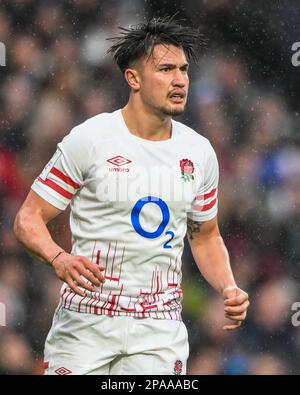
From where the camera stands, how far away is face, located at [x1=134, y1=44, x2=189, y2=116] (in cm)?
292

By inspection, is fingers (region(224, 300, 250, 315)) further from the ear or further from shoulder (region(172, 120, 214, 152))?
the ear

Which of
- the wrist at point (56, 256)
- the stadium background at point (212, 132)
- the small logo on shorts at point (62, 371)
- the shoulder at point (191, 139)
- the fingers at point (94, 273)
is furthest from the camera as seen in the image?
the stadium background at point (212, 132)

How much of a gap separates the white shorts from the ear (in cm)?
76

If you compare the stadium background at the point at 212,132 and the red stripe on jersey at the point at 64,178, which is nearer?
the red stripe on jersey at the point at 64,178

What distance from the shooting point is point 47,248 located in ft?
8.77

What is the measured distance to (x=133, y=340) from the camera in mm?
2771

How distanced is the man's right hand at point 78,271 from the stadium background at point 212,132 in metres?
1.85

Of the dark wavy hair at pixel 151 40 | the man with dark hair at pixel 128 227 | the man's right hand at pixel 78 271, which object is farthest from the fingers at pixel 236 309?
the dark wavy hair at pixel 151 40

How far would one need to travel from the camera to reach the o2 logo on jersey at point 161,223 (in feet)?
9.23

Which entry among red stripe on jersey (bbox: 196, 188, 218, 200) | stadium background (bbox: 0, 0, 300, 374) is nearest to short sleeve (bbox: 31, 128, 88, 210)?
red stripe on jersey (bbox: 196, 188, 218, 200)

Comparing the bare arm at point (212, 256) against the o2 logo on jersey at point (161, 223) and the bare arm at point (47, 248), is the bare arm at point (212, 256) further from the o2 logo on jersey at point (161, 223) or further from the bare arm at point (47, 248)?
the bare arm at point (47, 248)

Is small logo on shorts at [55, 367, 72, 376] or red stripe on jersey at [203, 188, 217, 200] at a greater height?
red stripe on jersey at [203, 188, 217, 200]

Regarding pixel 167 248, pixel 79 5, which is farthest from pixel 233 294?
pixel 79 5
